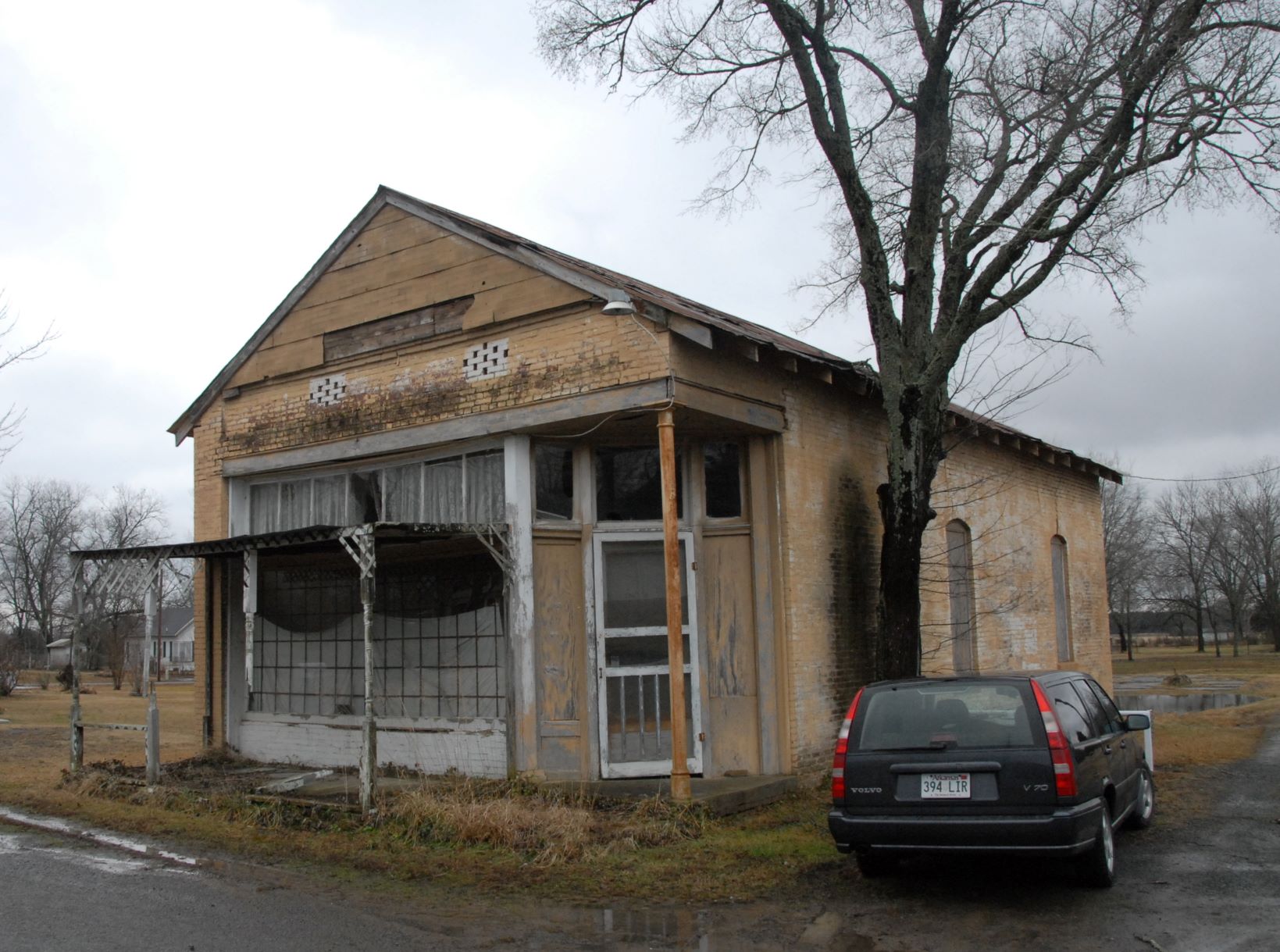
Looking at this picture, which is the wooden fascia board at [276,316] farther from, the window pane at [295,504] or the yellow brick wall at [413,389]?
the window pane at [295,504]

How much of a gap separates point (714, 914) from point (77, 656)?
27.0ft

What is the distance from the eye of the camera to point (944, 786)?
6645 mm

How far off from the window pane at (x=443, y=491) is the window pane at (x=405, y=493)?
10 centimetres

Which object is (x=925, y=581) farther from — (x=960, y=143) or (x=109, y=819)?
(x=109, y=819)

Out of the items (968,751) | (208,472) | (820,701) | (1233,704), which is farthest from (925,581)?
(1233,704)

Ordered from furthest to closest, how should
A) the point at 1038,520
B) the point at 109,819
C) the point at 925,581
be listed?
the point at 1038,520
the point at 925,581
the point at 109,819

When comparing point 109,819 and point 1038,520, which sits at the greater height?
point 1038,520

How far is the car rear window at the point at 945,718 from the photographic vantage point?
6688 mm

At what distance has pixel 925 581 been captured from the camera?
13.4 meters

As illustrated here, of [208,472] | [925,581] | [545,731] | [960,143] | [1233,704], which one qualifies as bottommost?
[1233,704]

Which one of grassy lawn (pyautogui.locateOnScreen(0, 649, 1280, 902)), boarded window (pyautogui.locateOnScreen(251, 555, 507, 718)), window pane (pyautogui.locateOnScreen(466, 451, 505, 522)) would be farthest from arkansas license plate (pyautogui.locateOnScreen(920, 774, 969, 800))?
window pane (pyautogui.locateOnScreen(466, 451, 505, 522))

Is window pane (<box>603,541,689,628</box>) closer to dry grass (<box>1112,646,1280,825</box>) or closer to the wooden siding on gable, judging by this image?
the wooden siding on gable

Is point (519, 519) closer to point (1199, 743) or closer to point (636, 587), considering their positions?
point (636, 587)

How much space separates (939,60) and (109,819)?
10.6m
